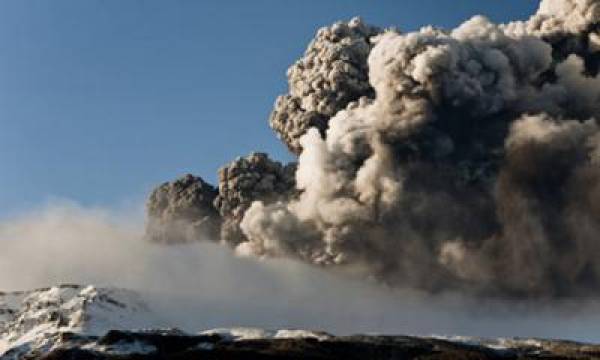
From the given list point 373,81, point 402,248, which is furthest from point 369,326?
point 373,81

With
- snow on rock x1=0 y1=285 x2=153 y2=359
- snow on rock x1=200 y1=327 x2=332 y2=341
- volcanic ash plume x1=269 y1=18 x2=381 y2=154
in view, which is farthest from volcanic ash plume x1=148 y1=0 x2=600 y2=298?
snow on rock x1=0 y1=285 x2=153 y2=359

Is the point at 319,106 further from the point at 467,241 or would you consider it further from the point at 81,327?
the point at 81,327

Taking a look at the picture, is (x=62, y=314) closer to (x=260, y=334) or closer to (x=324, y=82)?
(x=260, y=334)

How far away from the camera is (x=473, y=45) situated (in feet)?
554

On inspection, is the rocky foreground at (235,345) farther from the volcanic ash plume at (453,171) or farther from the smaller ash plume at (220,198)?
the smaller ash plume at (220,198)

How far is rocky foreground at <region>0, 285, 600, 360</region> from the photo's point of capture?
13950 cm

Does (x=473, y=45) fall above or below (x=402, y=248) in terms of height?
above

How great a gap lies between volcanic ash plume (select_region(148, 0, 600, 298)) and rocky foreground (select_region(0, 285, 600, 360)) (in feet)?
51.8

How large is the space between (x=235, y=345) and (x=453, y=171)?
139 feet

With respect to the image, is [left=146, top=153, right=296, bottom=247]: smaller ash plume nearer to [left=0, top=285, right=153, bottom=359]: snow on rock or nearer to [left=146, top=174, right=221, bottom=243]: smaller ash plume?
[left=146, top=174, right=221, bottom=243]: smaller ash plume

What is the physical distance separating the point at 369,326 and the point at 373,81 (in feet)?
118

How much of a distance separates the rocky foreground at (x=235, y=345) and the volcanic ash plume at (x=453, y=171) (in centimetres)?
1579

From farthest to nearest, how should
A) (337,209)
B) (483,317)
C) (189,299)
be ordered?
(189,299)
(483,317)
(337,209)

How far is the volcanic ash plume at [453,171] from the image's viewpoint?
532 ft
